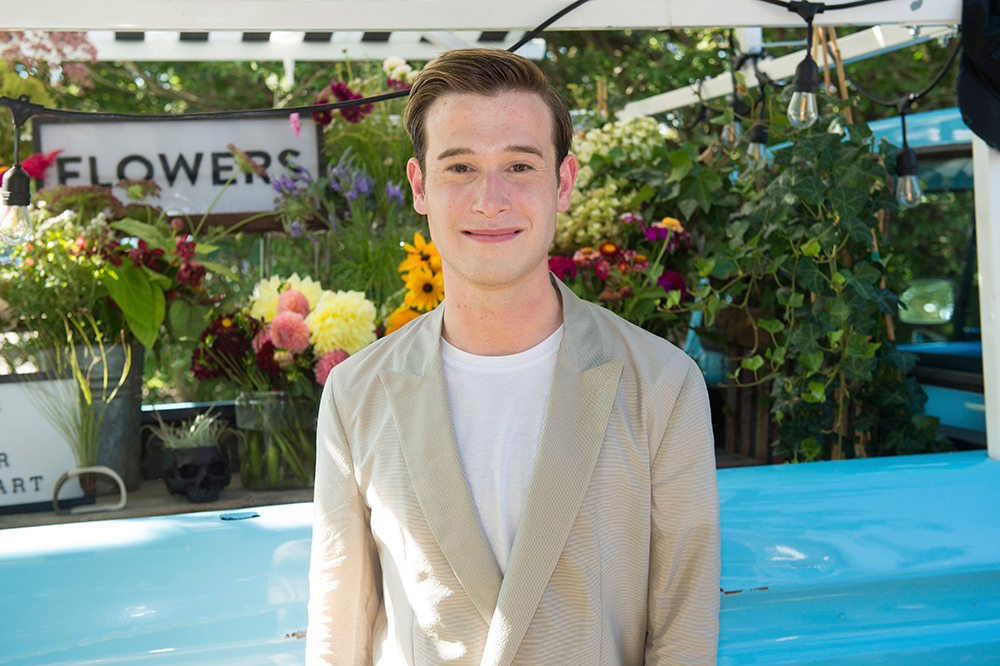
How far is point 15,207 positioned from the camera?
1.67m

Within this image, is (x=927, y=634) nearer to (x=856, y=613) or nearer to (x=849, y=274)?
(x=856, y=613)

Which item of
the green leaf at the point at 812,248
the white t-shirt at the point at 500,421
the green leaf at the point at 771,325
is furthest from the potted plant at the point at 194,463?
the green leaf at the point at 812,248

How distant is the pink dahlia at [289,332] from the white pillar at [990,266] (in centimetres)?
156

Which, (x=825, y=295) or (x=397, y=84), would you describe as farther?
(x=397, y=84)

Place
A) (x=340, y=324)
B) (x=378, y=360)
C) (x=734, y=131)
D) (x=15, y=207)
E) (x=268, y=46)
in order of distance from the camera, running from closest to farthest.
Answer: (x=378, y=360)
(x=15, y=207)
(x=340, y=324)
(x=734, y=131)
(x=268, y=46)

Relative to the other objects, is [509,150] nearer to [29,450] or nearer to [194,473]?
[194,473]

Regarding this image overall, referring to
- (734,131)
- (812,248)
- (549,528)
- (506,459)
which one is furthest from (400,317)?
(734,131)

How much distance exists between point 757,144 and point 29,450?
7.13ft

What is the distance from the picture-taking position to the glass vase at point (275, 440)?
6.48ft

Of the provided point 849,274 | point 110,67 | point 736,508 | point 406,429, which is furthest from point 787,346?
point 110,67

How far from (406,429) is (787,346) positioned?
4.57 feet

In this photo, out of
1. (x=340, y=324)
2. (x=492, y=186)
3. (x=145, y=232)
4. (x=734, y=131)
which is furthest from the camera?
(x=734, y=131)

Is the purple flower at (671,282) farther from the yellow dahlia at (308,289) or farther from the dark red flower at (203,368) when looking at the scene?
the dark red flower at (203,368)

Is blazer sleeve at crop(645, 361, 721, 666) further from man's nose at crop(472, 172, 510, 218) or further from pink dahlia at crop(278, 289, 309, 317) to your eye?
pink dahlia at crop(278, 289, 309, 317)
